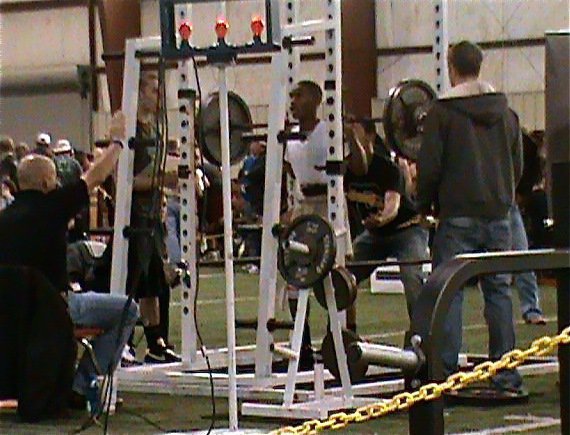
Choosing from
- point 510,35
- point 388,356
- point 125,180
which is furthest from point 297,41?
point 510,35

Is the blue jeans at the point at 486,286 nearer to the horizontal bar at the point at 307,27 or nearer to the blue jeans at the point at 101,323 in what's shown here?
the horizontal bar at the point at 307,27

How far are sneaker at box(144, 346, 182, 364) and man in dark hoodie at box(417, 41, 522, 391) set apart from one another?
2423 millimetres

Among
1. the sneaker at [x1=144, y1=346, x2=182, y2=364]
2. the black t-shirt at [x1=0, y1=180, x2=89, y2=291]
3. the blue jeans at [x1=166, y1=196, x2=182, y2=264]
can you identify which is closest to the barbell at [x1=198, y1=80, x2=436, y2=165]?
the sneaker at [x1=144, y1=346, x2=182, y2=364]

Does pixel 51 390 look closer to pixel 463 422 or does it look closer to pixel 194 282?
pixel 194 282

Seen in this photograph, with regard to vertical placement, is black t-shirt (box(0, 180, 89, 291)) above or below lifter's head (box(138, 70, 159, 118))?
below

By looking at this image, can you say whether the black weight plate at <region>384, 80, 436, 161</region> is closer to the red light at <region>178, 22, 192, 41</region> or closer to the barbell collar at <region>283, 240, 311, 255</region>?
the barbell collar at <region>283, 240, 311, 255</region>

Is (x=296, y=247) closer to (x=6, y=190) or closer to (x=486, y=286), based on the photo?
(x=486, y=286)

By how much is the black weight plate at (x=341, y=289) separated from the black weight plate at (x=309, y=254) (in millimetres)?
160

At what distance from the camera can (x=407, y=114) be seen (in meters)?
8.87

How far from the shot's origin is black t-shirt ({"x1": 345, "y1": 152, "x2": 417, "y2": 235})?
911cm

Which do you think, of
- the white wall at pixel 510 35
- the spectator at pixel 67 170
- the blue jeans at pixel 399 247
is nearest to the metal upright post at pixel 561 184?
the blue jeans at pixel 399 247

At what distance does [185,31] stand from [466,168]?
63.2 inches

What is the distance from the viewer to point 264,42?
6.48 meters

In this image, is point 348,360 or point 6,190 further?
point 6,190
